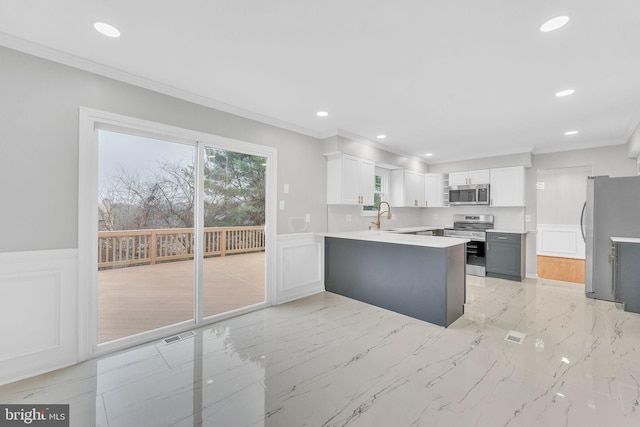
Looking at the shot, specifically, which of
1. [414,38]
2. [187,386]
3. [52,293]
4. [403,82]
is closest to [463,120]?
[403,82]

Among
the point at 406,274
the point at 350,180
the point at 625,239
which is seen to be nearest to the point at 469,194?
the point at 625,239

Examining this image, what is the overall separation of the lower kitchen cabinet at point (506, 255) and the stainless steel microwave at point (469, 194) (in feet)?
2.32

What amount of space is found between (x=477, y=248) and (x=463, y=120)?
2841 mm

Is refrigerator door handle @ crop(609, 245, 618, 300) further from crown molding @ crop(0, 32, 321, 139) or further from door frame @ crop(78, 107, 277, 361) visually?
door frame @ crop(78, 107, 277, 361)

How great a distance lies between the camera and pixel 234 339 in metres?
2.81

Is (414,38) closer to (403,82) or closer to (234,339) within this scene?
(403,82)

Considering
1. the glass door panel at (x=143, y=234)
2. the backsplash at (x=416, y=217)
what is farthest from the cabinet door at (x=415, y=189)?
the glass door panel at (x=143, y=234)

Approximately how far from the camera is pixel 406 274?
3441mm

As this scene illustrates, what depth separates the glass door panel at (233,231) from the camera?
10.8ft

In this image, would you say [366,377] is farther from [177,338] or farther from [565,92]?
[565,92]

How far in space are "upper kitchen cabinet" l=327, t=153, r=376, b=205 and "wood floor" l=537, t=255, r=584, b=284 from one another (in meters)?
4.00

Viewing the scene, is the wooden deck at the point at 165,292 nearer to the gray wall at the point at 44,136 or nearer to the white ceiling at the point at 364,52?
the gray wall at the point at 44,136

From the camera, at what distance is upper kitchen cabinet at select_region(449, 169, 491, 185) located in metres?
5.64

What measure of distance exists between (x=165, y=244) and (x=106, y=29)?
74.8 inches
